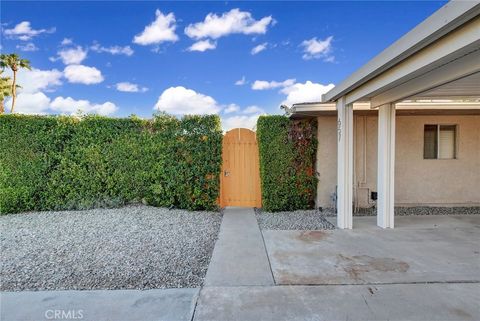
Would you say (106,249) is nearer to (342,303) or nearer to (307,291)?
(307,291)

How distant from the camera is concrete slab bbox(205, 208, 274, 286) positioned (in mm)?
3586

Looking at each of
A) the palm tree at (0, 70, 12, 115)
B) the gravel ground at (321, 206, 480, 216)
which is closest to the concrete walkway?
the gravel ground at (321, 206, 480, 216)

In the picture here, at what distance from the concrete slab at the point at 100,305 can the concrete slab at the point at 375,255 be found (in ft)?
4.15

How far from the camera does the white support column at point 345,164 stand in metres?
5.91

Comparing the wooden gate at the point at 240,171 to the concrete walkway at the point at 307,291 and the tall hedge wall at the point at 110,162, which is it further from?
the concrete walkway at the point at 307,291

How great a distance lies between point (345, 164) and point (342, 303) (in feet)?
11.4

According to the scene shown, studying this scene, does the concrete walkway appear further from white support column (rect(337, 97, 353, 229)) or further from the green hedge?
the green hedge

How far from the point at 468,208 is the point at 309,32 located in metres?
6.69

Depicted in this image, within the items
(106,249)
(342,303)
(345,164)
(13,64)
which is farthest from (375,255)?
(13,64)

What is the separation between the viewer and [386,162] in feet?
19.6

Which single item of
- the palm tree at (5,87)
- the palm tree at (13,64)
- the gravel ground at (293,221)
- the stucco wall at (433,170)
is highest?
the palm tree at (13,64)

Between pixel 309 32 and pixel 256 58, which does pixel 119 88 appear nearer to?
pixel 256 58

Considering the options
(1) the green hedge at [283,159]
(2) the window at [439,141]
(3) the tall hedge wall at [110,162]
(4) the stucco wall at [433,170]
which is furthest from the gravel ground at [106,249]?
(2) the window at [439,141]

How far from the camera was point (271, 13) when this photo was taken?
24.9ft
